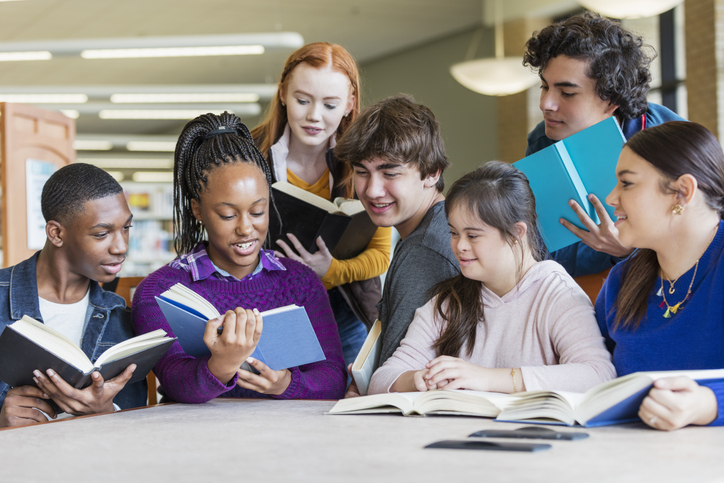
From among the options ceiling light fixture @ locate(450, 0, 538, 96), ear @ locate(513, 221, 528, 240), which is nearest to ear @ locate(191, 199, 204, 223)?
ear @ locate(513, 221, 528, 240)

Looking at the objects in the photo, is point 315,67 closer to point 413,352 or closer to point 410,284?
point 410,284

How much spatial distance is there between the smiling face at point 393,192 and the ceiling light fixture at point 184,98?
5.72m

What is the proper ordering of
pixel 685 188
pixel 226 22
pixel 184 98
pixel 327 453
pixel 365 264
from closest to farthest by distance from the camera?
pixel 327 453, pixel 685 188, pixel 365 264, pixel 226 22, pixel 184 98

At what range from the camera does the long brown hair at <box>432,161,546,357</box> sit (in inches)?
57.8

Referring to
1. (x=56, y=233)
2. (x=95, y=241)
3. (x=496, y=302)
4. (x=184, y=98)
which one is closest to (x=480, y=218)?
(x=496, y=302)

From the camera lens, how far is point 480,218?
57.8 inches

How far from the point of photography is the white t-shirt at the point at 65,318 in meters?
1.66

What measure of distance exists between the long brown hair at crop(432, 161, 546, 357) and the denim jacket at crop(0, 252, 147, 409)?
75 centimetres

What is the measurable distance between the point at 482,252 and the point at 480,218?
72mm

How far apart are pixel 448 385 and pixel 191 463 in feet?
1.73

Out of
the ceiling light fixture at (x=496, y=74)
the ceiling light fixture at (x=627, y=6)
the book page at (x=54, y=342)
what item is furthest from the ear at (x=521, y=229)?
the ceiling light fixture at (x=496, y=74)

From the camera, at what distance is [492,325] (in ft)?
4.82

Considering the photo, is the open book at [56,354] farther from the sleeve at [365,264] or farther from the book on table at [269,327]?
the sleeve at [365,264]

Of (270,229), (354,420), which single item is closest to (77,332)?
(270,229)
